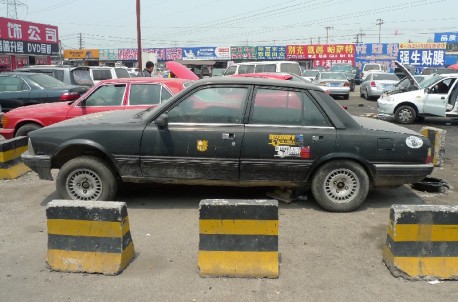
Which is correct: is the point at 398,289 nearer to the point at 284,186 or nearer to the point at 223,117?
the point at 284,186

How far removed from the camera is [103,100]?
24.6 ft

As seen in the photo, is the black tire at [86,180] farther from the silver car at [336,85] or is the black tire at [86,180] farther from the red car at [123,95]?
the silver car at [336,85]

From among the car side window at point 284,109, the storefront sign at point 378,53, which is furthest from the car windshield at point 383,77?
the storefront sign at point 378,53

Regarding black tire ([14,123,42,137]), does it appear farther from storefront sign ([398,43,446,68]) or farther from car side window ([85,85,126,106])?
storefront sign ([398,43,446,68])

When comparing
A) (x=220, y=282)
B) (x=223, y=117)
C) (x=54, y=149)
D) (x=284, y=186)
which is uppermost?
(x=223, y=117)

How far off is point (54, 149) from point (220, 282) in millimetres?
2837

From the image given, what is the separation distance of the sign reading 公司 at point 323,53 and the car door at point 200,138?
45.5m

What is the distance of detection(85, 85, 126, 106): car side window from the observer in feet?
24.5

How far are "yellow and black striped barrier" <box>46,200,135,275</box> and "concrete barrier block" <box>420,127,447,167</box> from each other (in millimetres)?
5727

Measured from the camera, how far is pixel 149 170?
5.13m

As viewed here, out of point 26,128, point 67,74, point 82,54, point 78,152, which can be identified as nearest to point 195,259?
point 78,152

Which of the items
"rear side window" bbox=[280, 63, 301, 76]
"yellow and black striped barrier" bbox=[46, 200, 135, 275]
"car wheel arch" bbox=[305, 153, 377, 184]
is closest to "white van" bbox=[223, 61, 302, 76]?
"rear side window" bbox=[280, 63, 301, 76]

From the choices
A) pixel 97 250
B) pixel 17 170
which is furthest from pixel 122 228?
pixel 17 170

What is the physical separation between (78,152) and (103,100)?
241cm
